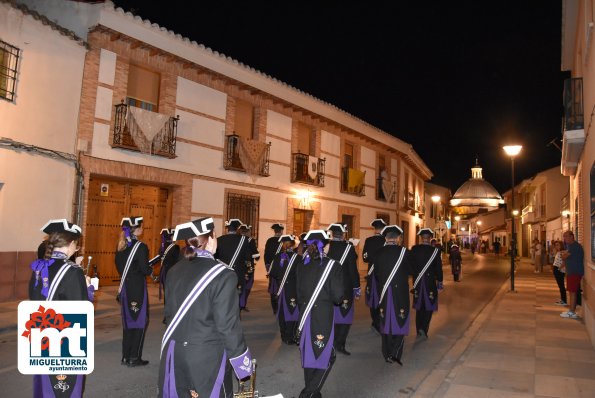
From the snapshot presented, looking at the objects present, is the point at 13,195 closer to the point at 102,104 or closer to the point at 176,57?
the point at 102,104

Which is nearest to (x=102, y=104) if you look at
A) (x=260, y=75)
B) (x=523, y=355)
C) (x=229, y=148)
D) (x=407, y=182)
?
(x=229, y=148)

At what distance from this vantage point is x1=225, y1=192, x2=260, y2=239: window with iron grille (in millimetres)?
15344

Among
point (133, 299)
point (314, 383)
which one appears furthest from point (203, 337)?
Answer: point (133, 299)

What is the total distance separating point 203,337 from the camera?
3.18 m

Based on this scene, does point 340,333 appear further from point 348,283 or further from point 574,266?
point 574,266

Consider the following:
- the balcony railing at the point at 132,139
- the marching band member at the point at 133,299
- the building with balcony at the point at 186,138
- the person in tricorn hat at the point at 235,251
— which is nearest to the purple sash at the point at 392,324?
the marching band member at the point at 133,299

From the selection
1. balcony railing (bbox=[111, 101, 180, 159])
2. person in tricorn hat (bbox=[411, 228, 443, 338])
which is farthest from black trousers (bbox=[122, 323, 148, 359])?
balcony railing (bbox=[111, 101, 180, 159])

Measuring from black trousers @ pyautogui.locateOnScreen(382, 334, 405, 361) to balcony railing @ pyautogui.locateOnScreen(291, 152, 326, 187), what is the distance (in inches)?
457

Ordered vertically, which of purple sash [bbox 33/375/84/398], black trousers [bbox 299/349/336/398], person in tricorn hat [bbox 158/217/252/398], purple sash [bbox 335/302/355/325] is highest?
person in tricorn hat [bbox 158/217/252/398]

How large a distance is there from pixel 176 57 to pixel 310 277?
34.1ft

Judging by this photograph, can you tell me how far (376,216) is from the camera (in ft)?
78.6

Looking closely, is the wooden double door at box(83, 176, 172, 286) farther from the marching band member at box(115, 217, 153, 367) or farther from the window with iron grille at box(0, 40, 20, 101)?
the marching band member at box(115, 217, 153, 367)

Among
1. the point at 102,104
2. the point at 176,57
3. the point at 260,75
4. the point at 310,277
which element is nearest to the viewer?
the point at 310,277

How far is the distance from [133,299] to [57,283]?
243 cm
